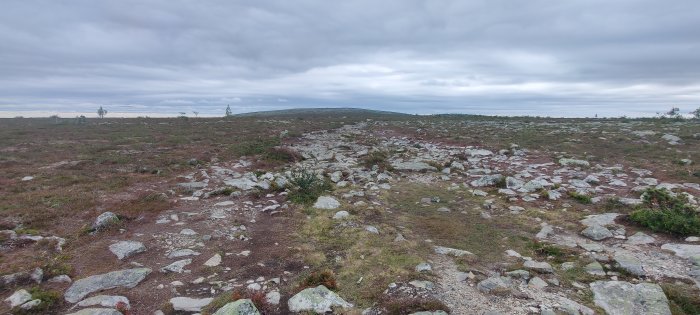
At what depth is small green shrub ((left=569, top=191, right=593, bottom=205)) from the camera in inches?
398

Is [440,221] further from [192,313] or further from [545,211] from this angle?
[192,313]

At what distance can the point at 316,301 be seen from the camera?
17.5 ft

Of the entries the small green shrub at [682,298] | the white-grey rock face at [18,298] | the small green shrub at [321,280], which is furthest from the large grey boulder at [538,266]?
the white-grey rock face at [18,298]

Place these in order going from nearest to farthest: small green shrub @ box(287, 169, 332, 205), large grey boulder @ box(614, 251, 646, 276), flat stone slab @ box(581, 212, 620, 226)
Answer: large grey boulder @ box(614, 251, 646, 276)
flat stone slab @ box(581, 212, 620, 226)
small green shrub @ box(287, 169, 332, 205)

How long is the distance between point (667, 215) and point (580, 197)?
2516 millimetres

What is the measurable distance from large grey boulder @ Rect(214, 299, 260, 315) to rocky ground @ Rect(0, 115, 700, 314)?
0.02 metres

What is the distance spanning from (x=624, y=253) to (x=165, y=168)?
15961 mm

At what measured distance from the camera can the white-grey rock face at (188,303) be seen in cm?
525

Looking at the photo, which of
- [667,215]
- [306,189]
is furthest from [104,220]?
[667,215]

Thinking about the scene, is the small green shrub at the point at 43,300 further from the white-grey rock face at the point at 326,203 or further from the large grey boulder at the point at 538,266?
the large grey boulder at the point at 538,266

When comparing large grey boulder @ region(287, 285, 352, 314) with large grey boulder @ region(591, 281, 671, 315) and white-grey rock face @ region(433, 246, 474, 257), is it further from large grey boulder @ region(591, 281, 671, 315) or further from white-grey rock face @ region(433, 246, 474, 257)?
large grey boulder @ region(591, 281, 671, 315)

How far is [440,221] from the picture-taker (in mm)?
9141

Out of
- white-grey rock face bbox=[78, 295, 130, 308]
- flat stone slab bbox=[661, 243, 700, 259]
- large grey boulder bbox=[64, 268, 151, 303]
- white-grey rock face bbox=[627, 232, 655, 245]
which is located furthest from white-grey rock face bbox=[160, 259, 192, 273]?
flat stone slab bbox=[661, 243, 700, 259]

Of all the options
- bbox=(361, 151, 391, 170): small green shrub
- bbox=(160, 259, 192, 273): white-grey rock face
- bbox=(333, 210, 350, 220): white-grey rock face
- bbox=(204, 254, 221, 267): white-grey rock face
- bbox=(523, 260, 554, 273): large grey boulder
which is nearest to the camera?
bbox=(523, 260, 554, 273): large grey boulder
